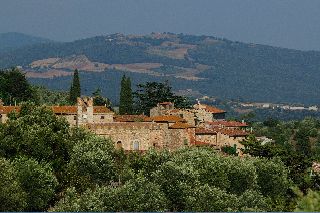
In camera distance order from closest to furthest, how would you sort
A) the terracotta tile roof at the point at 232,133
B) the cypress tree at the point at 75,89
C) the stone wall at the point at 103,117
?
1. the stone wall at the point at 103,117
2. the terracotta tile roof at the point at 232,133
3. the cypress tree at the point at 75,89

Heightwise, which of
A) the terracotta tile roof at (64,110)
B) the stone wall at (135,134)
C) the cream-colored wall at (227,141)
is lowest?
the cream-colored wall at (227,141)

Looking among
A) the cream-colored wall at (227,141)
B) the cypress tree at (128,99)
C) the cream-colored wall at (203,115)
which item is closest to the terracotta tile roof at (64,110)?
the cream-colored wall at (227,141)

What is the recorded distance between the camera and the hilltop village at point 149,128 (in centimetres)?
5334

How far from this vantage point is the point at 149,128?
53500 mm

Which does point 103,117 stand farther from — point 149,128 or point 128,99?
point 128,99

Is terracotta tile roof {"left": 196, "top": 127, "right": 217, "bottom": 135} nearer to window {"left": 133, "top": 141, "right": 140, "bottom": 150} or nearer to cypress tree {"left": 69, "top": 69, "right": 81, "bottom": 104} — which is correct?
window {"left": 133, "top": 141, "right": 140, "bottom": 150}

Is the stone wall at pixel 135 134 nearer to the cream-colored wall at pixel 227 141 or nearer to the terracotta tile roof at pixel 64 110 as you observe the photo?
the terracotta tile roof at pixel 64 110

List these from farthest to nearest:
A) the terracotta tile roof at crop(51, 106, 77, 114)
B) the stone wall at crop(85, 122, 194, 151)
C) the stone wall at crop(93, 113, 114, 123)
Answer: the stone wall at crop(93, 113, 114, 123) → the terracotta tile roof at crop(51, 106, 77, 114) → the stone wall at crop(85, 122, 194, 151)

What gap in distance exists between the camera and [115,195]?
35.7 meters

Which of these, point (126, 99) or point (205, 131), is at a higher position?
point (126, 99)

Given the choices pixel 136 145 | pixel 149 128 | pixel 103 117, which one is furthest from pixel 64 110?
pixel 149 128

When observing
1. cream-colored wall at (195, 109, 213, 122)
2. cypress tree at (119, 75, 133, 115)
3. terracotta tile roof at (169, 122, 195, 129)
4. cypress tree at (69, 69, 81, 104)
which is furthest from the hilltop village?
cypress tree at (69, 69, 81, 104)

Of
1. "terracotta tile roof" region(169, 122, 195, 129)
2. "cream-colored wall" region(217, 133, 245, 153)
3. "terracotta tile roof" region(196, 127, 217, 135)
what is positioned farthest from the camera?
"cream-colored wall" region(217, 133, 245, 153)

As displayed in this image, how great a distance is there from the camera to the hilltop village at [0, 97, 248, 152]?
2100 inches
